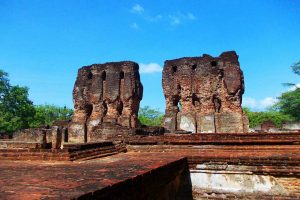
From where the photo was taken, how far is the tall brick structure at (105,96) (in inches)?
814

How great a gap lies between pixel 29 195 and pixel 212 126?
17.7 metres

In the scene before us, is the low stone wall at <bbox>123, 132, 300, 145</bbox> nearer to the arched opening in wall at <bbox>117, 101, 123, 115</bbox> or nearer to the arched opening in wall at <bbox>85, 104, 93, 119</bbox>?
the arched opening in wall at <bbox>117, 101, 123, 115</bbox>

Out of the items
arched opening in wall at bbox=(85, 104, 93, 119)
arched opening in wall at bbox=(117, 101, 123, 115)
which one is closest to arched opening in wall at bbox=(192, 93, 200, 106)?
arched opening in wall at bbox=(117, 101, 123, 115)

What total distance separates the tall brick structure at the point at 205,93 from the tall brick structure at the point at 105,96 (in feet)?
7.49

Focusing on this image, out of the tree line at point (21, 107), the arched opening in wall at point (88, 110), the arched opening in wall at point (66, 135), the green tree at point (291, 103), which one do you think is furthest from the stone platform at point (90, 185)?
the green tree at point (291, 103)

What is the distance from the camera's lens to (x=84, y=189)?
8.04 feet

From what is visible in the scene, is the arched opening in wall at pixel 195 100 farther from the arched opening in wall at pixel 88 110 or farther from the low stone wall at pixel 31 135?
the low stone wall at pixel 31 135

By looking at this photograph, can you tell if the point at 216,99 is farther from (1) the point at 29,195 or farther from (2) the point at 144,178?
(1) the point at 29,195

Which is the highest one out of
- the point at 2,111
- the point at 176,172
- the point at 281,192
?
the point at 2,111

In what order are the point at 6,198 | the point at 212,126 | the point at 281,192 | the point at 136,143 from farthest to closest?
the point at 212,126 → the point at 136,143 → the point at 281,192 → the point at 6,198

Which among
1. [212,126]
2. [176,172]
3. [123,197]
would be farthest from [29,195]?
[212,126]

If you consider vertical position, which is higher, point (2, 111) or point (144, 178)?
Answer: point (2, 111)

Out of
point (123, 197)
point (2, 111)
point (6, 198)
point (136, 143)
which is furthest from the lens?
point (2, 111)

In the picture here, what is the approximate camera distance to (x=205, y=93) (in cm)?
2023
